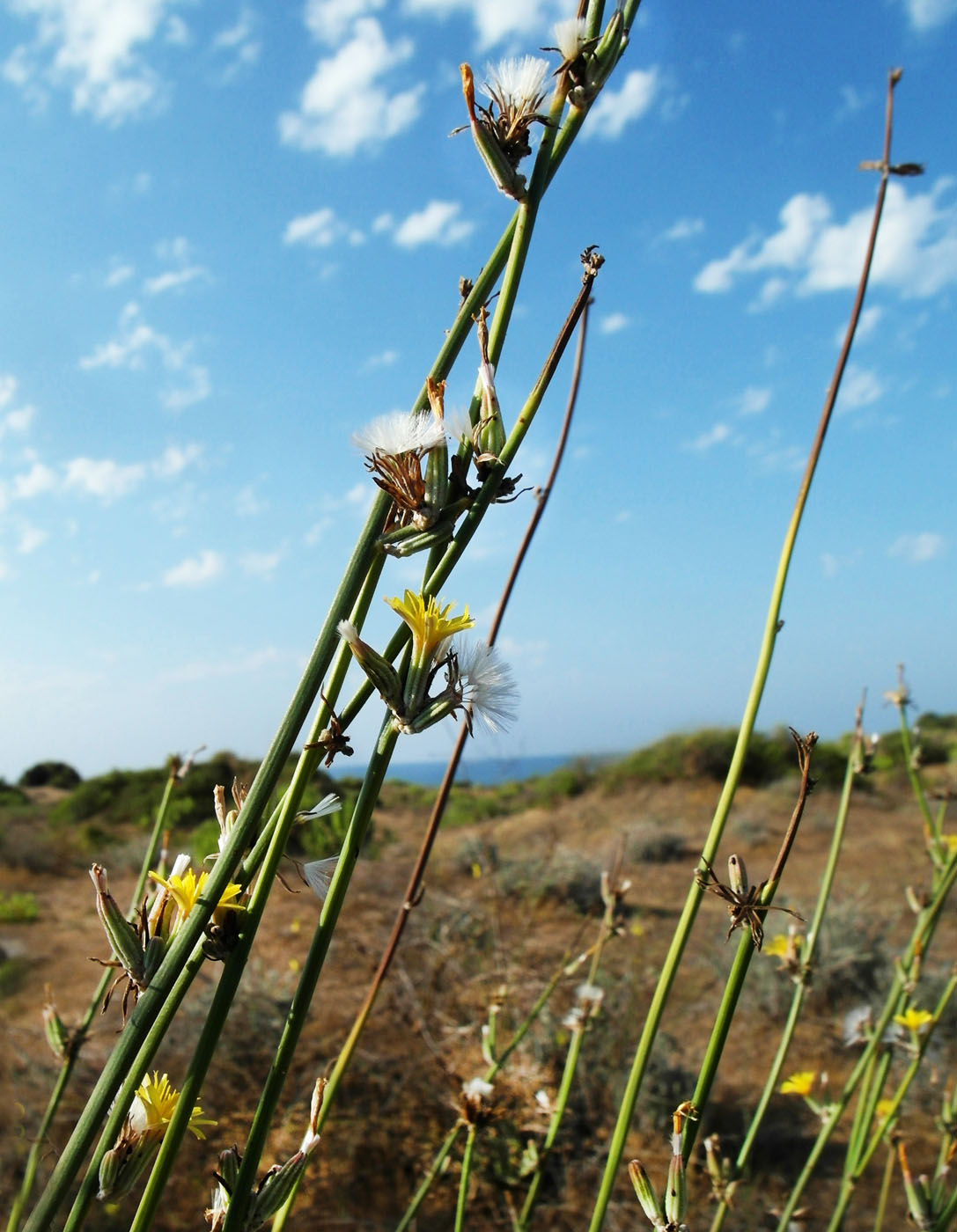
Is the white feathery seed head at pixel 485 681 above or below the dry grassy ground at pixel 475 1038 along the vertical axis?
above

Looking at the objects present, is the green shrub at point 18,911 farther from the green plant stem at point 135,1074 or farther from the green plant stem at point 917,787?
the green plant stem at point 135,1074

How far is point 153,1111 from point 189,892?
0.15m

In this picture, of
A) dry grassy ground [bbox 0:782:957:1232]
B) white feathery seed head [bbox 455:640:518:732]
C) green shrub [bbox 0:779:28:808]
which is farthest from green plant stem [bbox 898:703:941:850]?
green shrub [bbox 0:779:28:808]

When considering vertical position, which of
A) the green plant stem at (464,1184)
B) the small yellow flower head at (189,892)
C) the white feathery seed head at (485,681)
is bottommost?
the green plant stem at (464,1184)

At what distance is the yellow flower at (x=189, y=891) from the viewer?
456 mm

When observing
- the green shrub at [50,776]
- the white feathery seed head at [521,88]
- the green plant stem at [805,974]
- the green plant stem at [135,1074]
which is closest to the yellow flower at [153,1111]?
the green plant stem at [135,1074]

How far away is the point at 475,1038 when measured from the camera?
4.11 meters

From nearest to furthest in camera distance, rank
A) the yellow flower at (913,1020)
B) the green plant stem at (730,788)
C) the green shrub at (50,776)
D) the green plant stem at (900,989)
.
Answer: the green plant stem at (730,788), the green plant stem at (900,989), the yellow flower at (913,1020), the green shrub at (50,776)

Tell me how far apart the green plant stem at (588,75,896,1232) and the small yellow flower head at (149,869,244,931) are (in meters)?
0.33

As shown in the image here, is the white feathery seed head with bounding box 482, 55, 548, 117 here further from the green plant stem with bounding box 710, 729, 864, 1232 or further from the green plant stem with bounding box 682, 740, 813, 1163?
the green plant stem with bounding box 710, 729, 864, 1232

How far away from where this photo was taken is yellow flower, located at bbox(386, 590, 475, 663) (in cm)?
47

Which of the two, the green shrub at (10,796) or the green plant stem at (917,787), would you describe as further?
the green shrub at (10,796)

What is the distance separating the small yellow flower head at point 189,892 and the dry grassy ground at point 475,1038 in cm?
137

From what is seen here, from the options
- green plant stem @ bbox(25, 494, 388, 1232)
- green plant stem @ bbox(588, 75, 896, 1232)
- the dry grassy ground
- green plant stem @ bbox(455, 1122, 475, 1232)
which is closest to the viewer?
green plant stem @ bbox(25, 494, 388, 1232)
